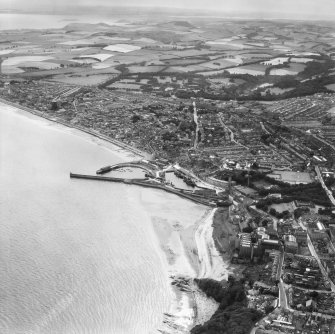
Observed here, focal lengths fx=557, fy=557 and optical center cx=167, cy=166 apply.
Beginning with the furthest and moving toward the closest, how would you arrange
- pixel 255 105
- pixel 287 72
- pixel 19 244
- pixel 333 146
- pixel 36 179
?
pixel 287 72 < pixel 255 105 < pixel 333 146 < pixel 36 179 < pixel 19 244

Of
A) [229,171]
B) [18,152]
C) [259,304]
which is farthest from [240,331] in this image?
[18,152]

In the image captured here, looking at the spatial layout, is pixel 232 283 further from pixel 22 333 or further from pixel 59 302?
pixel 22 333

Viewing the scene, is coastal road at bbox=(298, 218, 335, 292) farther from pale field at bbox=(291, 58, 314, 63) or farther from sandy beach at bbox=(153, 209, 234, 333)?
pale field at bbox=(291, 58, 314, 63)

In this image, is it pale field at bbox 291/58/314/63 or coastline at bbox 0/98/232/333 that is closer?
coastline at bbox 0/98/232/333

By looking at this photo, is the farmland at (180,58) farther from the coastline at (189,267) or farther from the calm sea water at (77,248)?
the coastline at (189,267)

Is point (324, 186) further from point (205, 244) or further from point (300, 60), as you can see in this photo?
point (300, 60)

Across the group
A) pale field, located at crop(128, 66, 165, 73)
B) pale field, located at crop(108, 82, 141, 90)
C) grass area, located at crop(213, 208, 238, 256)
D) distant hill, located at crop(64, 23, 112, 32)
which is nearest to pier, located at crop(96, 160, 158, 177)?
grass area, located at crop(213, 208, 238, 256)
